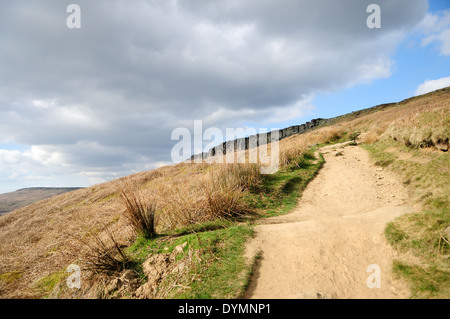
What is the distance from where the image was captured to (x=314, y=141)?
21.7m

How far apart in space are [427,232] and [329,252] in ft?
6.94

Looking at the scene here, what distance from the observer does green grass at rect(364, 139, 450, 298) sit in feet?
11.6

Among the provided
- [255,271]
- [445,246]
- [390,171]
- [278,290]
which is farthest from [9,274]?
[390,171]

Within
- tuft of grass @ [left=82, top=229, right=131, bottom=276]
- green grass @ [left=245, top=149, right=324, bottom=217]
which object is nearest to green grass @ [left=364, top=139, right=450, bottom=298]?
green grass @ [left=245, top=149, right=324, bottom=217]

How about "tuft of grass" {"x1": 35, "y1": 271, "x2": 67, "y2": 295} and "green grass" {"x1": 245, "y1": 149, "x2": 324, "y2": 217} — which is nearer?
"tuft of grass" {"x1": 35, "y1": 271, "x2": 67, "y2": 295}

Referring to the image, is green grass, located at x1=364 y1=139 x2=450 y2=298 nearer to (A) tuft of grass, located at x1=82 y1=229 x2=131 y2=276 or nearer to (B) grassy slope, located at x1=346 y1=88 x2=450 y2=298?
(B) grassy slope, located at x1=346 y1=88 x2=450 y2=298

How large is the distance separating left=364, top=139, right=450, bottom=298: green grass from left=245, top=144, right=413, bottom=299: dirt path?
0.71ft

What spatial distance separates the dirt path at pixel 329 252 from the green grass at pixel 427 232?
0.71ft

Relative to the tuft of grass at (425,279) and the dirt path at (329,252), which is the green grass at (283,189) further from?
the tuft of grass at (425,279)

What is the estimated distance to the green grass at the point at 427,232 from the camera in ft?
11.6

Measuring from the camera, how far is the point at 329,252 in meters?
4.65

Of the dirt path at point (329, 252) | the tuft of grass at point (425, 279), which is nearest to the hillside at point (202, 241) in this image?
the tuft of grass at point (425, 279)

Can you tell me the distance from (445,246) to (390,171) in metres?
6.53
